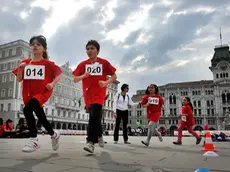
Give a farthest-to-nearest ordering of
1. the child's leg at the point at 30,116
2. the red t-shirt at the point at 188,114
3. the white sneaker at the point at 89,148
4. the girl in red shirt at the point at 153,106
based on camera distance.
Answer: the red t-shirt at the point at 188,114 → the girl in red shirt at the point at 153,106 → the child's leg at the point at 30,116 → the white sneaker at the point at 89,148

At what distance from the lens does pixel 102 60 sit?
481 cm

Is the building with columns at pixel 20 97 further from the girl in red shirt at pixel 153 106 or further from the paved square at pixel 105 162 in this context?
the paved square at pixel 105 162

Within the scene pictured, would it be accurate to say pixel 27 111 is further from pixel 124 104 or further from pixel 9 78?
pixel 9 78

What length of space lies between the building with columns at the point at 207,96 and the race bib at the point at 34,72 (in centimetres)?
6228

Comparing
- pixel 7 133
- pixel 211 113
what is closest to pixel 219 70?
pixel 211 113

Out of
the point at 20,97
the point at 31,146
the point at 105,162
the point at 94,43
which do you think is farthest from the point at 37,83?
the point at 20,97

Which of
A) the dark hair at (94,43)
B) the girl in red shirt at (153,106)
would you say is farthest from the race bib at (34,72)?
the girl in red shirt at (153,106)

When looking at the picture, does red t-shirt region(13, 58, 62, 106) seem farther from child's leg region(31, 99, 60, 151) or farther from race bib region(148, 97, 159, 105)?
race bib region(148, 97, 159, 105)

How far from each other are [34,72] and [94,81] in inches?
43.4

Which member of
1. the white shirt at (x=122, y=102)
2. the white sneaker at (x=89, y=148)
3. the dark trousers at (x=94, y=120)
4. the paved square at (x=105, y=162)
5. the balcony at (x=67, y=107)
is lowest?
the paved square at (x=105, y=162)

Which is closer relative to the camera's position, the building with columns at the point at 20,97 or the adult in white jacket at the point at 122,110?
the adult in white jacket at the point at 122,110

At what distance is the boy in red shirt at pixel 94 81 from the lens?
4.24 m

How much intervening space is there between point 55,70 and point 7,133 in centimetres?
1253

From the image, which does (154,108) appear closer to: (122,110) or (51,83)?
(122,110)
